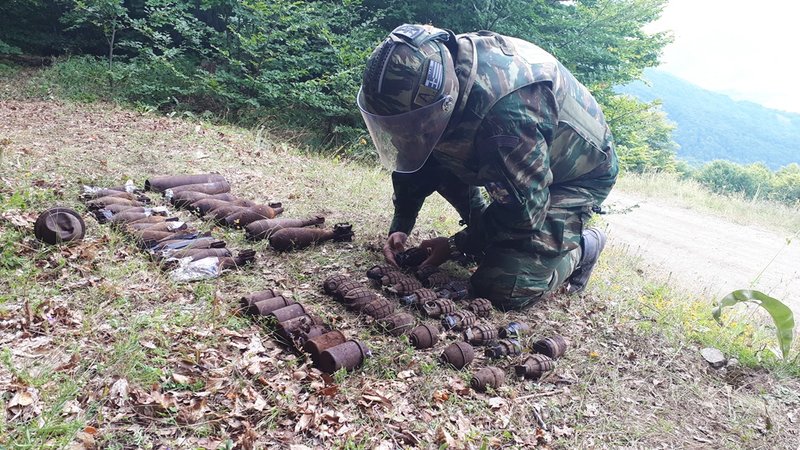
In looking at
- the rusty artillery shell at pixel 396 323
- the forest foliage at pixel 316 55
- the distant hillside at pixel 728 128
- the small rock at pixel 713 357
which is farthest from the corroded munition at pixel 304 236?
the distant hillside at pixel 728 128

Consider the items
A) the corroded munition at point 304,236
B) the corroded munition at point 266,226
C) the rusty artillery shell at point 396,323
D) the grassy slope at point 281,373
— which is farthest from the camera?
the corroded munition at point 266,226

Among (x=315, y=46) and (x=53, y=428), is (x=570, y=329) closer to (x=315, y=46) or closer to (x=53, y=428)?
(x=53, y=428)

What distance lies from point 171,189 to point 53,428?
3.03m

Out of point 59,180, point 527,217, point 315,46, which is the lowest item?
point 59,180

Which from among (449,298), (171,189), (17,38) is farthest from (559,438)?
(17,38)

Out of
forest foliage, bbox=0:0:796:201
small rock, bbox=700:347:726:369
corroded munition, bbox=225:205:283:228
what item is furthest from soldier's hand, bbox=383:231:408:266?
forest foliage, bbox=0:0:796:201

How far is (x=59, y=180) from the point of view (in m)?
4.35

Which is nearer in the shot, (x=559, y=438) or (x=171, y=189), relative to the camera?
(x=559, y=438)

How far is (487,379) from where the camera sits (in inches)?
109

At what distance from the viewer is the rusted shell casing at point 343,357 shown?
100 inches

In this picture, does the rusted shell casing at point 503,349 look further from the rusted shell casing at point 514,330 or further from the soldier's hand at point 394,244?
the soldier's hand at point 394,244

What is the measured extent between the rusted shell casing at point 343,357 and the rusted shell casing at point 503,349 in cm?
88

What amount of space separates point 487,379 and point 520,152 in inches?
57.4

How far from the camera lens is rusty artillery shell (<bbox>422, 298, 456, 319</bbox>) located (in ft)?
11.0
